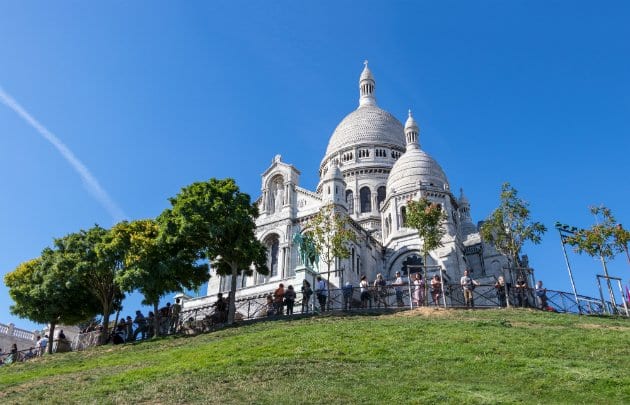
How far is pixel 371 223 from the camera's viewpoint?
58312mm

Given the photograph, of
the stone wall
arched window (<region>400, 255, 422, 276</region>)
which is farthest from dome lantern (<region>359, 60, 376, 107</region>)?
the stone wall

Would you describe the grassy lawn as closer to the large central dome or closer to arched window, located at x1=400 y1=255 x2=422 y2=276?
arched window, located at x1=400 y1=255 x2=422 y2=276

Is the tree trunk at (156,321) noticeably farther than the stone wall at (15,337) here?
No

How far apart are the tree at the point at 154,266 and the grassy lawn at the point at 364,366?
468cm

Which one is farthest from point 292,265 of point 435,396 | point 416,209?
point 435,396

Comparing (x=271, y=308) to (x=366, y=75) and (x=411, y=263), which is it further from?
(x=366, y=75)

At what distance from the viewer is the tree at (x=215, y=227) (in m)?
28.2

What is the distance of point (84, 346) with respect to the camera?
2781 cm

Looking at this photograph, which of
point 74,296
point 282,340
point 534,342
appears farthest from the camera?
point 74,296

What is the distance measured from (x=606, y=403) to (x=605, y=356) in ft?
14.1

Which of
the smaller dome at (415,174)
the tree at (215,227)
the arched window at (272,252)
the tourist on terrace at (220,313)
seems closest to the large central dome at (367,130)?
the smaller dome at (415,174)

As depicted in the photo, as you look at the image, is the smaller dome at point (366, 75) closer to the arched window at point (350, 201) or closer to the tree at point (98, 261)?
the arched window at point (350, 201)

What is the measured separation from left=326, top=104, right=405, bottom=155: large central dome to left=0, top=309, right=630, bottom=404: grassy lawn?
46357 mm

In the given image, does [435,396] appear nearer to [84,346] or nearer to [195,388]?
[195,388]
